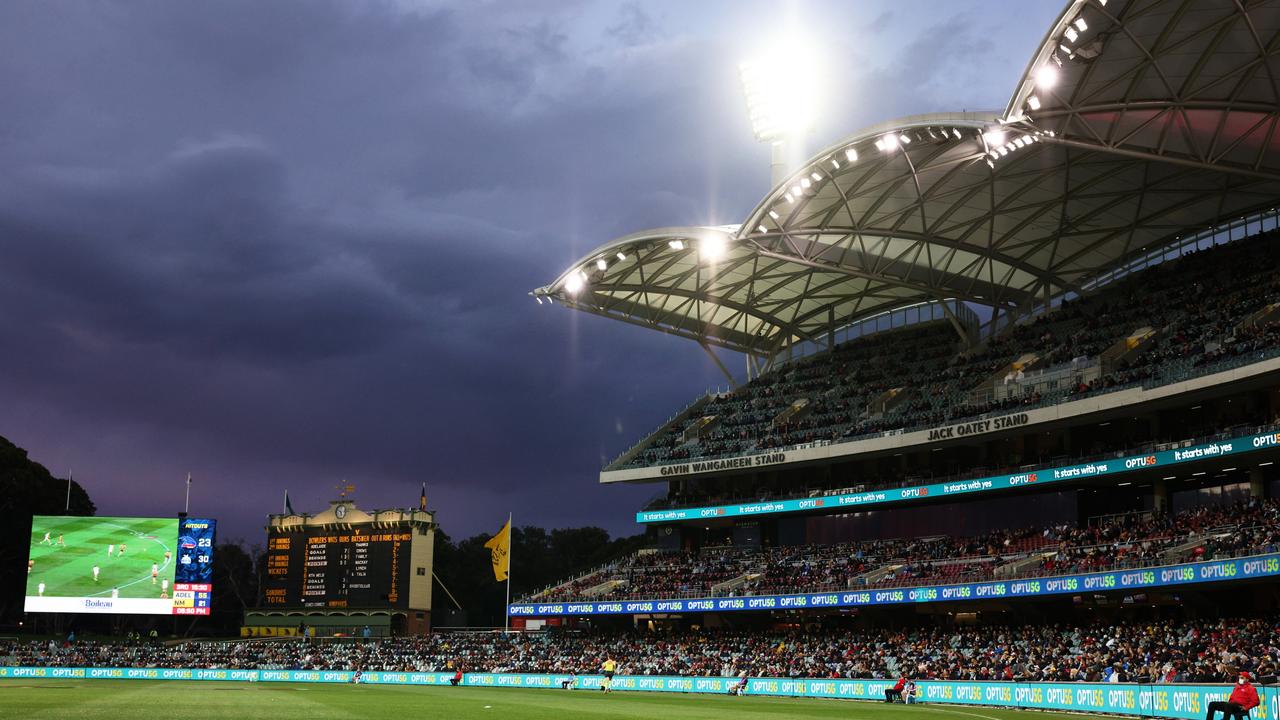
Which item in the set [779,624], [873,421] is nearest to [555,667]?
[779,624]

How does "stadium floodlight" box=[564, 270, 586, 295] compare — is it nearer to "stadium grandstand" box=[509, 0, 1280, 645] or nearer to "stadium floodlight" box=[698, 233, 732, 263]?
"stadium grandstand" box=[509, 0, 1280, 645]

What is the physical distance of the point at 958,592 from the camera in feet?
169

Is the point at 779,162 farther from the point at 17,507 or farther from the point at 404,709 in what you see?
the point at 17,507

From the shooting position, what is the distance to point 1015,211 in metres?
57.2

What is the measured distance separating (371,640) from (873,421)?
34648 mm

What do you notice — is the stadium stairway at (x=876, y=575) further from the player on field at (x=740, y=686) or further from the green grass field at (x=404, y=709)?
the green grass field at (x=404, y=709)

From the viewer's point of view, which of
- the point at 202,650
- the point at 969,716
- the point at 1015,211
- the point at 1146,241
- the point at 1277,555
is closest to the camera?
the point at 969,716

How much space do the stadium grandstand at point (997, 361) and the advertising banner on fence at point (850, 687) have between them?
3604mm

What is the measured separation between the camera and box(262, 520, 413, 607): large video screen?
75500mm

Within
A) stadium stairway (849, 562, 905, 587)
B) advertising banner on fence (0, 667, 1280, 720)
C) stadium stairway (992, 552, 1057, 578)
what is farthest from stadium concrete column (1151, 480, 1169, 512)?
advertising banner on fence (0, 667, 1280, 720)

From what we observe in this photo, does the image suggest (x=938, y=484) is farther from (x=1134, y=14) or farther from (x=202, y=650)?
(x=202, y=650)

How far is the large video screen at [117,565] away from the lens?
A: 7094 cm

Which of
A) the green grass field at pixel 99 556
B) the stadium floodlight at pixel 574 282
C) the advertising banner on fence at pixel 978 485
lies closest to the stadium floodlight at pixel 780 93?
the stadium floodlight at pixel 574 282

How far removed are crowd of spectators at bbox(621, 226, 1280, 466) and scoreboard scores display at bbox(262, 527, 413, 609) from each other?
16736 mm
